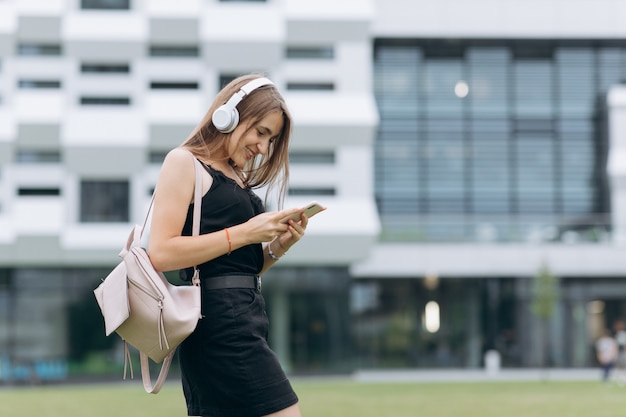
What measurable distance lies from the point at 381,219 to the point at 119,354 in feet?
34.7

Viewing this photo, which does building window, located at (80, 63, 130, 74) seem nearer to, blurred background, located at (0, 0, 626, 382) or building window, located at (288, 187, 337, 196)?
blurred background, located at (0, 0, 626, 382)

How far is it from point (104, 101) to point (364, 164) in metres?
8.71

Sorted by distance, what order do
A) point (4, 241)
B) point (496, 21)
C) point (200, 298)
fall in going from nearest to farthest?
point (200, 298)
point (4, 241)
point (496, 21)

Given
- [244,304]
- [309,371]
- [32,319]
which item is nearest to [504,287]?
[309,371]

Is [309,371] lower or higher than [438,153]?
lower

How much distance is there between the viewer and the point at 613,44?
3756 centimetres

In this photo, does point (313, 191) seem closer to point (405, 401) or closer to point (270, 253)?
point (405, 401)

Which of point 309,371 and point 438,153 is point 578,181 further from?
point 309,371

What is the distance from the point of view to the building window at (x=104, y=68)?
3281 cm

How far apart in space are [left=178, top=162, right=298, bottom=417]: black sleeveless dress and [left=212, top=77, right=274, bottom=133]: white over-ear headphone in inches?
5.7

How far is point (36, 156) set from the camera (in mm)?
32656

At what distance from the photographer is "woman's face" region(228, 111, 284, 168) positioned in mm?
3199

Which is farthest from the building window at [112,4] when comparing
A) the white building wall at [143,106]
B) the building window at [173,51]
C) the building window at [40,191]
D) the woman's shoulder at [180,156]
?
the woman's shoulder at [180,156]

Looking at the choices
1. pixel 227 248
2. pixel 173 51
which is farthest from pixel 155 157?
pixel 227 248
